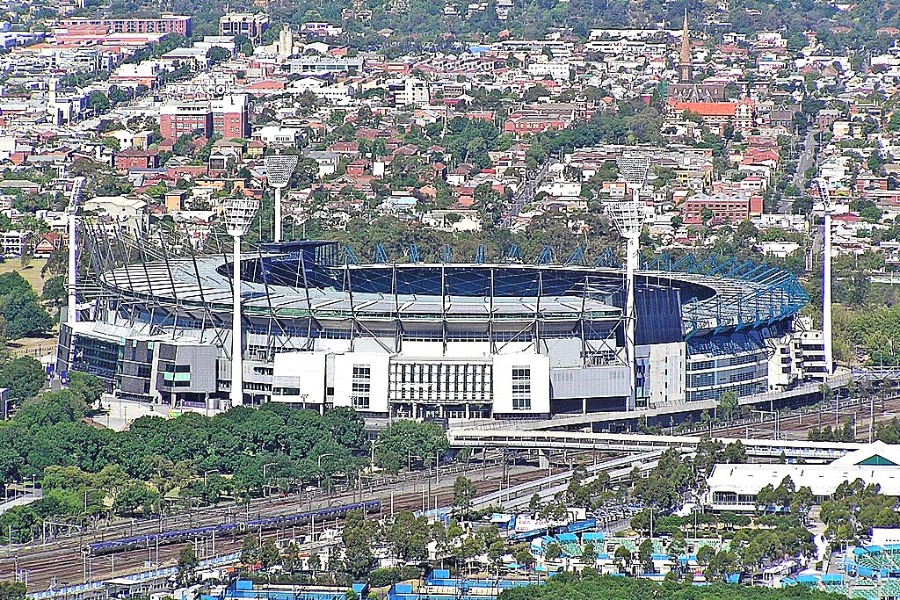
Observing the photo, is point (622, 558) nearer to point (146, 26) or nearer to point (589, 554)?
point (589, 554)

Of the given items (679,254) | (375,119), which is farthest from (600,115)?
(679,254)

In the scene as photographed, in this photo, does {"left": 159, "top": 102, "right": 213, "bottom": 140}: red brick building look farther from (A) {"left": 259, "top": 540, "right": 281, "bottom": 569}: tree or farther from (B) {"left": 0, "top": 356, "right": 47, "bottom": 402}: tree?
(A) {"left": 259, "top": 540, "right": 281, "bottom": 569}: tree

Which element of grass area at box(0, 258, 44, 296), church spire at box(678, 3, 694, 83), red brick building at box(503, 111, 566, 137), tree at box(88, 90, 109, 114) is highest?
Answer: church spire at box(678, 3, 694, 83)

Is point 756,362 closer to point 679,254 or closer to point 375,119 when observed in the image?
point 679,254

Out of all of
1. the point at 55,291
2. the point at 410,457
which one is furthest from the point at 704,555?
the point at 55,291

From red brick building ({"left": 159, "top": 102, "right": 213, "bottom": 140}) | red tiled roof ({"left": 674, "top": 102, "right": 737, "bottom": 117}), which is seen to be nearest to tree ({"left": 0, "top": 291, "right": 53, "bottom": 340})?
red brick building ({"left": 159, "top": 102, "right": 213, "bottom": 140})

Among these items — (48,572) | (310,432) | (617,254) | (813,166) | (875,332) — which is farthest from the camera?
(813,166)

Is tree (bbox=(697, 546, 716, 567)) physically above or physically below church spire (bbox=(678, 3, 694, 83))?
below
